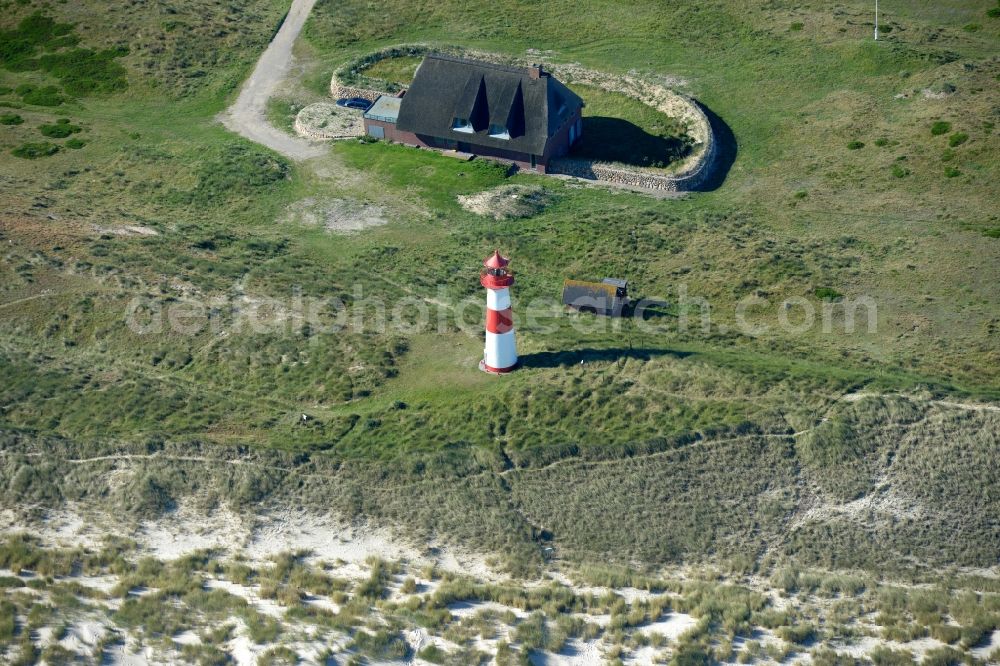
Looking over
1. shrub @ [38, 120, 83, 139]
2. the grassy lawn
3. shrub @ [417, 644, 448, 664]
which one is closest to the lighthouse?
shrub @ [417, 644, 448, 664]

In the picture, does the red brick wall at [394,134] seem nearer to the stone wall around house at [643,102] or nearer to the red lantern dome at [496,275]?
the stone wall around house at [643,102]

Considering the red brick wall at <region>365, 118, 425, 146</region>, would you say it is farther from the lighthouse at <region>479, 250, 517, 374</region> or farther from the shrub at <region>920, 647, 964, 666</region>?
the shrub at <region>920, 647, 964, 666</region>

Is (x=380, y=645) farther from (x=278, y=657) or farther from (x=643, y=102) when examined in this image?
(x=643, y=102)

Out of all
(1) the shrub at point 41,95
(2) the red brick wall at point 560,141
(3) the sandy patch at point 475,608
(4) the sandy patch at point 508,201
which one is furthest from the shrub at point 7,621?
(1) the shrub at point 41,95

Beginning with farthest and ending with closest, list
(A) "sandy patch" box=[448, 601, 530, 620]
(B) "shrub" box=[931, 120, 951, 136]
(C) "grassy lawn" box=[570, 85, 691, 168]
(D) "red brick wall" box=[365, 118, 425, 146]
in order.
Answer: (D) "red brick wall" box=[365, 118, 425, 146] < (C) "grassy lawn" box=[570, 85, 691, 168] < (B) "shrub" box=[931, 120, 951, 136] < (A) "sandy patch" box=[448, 601, 530, 620]

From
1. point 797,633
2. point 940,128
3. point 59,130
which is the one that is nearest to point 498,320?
point 797,633

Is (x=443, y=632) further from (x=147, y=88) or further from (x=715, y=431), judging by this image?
(x=147, y=88)

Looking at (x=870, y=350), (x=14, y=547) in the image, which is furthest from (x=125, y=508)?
(x=870, y=350)
